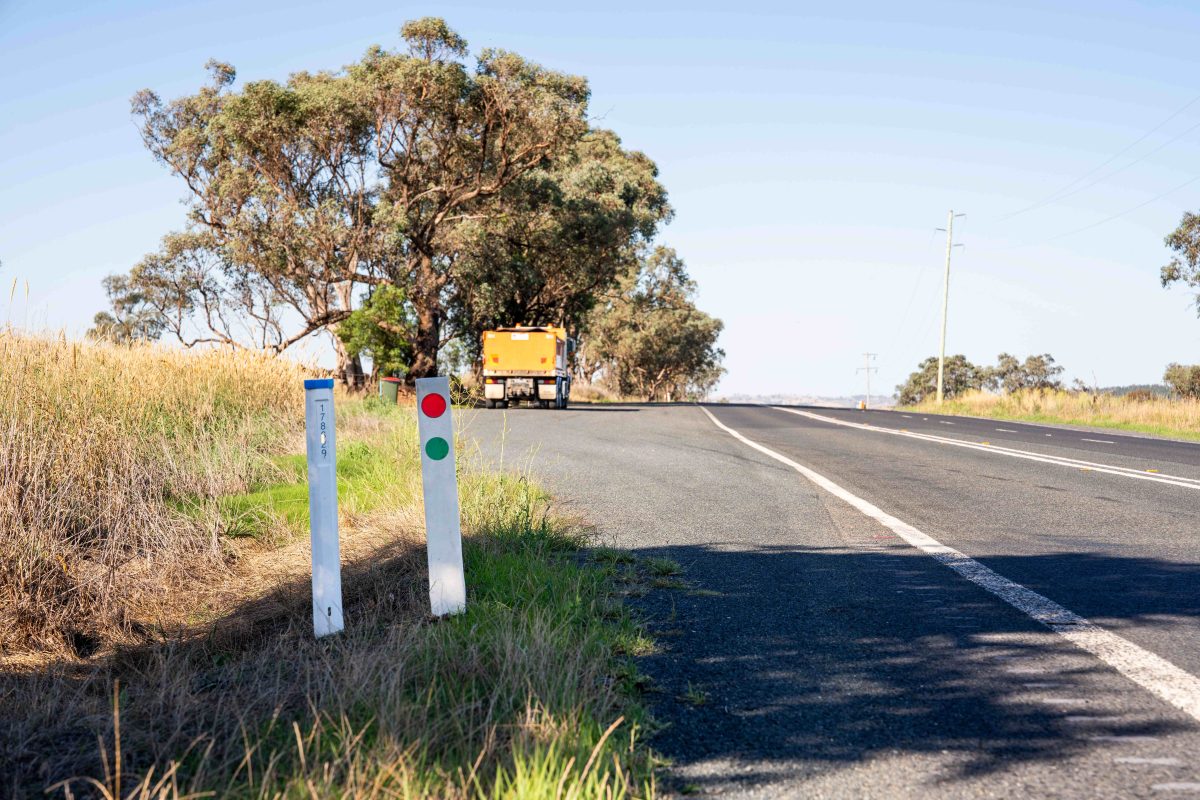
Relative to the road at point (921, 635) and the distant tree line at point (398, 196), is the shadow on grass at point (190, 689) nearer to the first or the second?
the road at point (921, 635)

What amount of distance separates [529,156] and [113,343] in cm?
2407

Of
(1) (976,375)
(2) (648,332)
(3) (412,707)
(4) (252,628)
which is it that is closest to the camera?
(3) (412,707)

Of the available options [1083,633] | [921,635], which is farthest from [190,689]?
[1083,633]

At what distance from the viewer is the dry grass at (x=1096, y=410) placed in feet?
82.6

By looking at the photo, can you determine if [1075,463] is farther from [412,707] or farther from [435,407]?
[412,707]

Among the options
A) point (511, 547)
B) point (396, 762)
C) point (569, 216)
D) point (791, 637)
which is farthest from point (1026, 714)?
point (569, 216)

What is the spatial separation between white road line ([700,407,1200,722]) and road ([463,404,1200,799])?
1cm

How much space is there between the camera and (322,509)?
414 cm

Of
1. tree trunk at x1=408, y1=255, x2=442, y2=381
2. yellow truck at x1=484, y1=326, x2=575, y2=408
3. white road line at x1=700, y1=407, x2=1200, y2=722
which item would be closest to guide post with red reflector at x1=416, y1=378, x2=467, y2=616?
white road line at x1=700, y1=407, x2=1200, y2=722

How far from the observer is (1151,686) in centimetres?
329

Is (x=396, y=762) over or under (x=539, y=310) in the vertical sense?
under

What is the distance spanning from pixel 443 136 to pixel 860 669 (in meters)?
33.0

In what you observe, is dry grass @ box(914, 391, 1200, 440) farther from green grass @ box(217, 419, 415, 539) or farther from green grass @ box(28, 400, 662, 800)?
green grass @ box(28, 400, 662, 800)

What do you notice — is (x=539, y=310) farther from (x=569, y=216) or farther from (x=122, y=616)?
(x=122, y=616)
